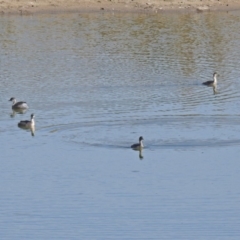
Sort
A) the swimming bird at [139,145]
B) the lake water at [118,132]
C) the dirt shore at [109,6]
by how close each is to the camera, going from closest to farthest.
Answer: the lake water at [118,132] < the swimming bird at [139,145] < the dirt shore at [109,6]

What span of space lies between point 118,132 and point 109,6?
2189 cm

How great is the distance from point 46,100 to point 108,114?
2.56m

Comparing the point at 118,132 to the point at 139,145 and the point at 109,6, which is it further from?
the point at 109,6

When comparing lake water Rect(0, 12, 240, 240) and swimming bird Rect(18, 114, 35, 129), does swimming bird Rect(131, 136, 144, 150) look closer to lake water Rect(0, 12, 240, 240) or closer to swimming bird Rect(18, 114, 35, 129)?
lake water Rect(0, 12, 240, 240)

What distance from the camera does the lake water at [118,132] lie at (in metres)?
18.2

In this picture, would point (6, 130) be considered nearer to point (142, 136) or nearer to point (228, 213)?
point (142, 136)

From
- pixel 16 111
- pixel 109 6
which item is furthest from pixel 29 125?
pixel 109 6

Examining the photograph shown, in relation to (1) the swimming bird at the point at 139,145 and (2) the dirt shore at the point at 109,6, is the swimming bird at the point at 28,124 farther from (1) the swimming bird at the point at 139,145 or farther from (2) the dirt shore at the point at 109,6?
(2) the dirt shore at the point at 109,6

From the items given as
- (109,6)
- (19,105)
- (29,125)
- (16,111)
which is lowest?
(29,125)

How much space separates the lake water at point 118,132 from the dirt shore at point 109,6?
3.97 m

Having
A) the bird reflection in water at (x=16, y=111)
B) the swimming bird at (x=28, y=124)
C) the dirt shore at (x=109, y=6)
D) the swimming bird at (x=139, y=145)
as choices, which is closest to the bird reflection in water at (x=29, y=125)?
the swimming bird at (x=28, y=124)

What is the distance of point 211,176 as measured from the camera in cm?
2064

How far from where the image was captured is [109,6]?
45.4m

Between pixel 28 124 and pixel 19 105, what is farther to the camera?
pixel 19 105
